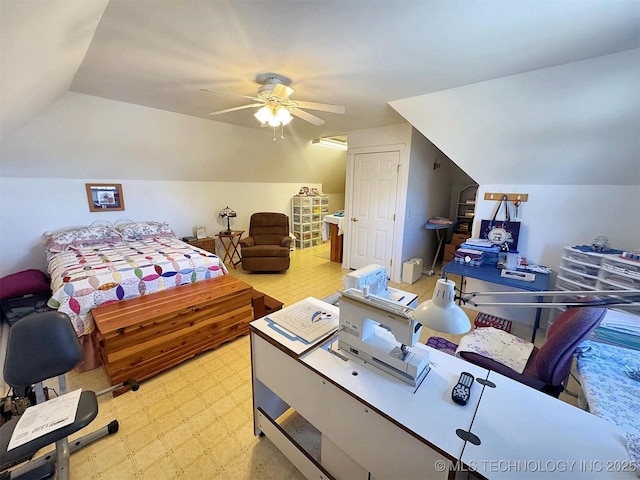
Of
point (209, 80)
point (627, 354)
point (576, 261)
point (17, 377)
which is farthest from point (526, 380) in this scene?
point (209, 80)

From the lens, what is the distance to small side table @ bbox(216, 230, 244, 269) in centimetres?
482

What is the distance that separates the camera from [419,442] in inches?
33.0

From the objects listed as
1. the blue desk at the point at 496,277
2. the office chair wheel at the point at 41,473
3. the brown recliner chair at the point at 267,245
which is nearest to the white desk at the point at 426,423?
the office chair wheel at the point at 41,473

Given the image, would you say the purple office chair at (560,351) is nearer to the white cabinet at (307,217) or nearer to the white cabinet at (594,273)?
the white cabinet at (594,273)

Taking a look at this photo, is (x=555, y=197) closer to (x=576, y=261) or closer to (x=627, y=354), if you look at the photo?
(x=576, y=261)

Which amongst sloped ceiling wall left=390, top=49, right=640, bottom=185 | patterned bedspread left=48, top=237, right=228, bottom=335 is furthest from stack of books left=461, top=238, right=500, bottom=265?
patterned bedspread left=48, top=237, right=228, bottom=335

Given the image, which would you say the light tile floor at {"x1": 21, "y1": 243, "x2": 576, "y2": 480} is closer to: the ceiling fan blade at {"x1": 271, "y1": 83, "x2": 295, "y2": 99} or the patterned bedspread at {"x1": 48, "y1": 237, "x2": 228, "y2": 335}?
the patterned bedspread at {"x1": 48, "y1": 237, "x2": 228, "y2": 335}

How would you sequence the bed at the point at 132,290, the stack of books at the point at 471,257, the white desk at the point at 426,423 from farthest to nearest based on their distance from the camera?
the stack of books at the point at 471,257 → the bed at the point at 132,290 → the white desk at the point at 426,423

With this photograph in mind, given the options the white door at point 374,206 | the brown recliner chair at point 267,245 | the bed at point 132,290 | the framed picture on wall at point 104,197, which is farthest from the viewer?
the brown recliner chair at point 267,245

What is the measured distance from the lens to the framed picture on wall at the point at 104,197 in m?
3.72

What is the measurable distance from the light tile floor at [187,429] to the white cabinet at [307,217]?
3911 mm

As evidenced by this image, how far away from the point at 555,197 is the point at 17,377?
4343mm

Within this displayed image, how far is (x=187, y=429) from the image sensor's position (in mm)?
1696

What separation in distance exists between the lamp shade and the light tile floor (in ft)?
4.25
